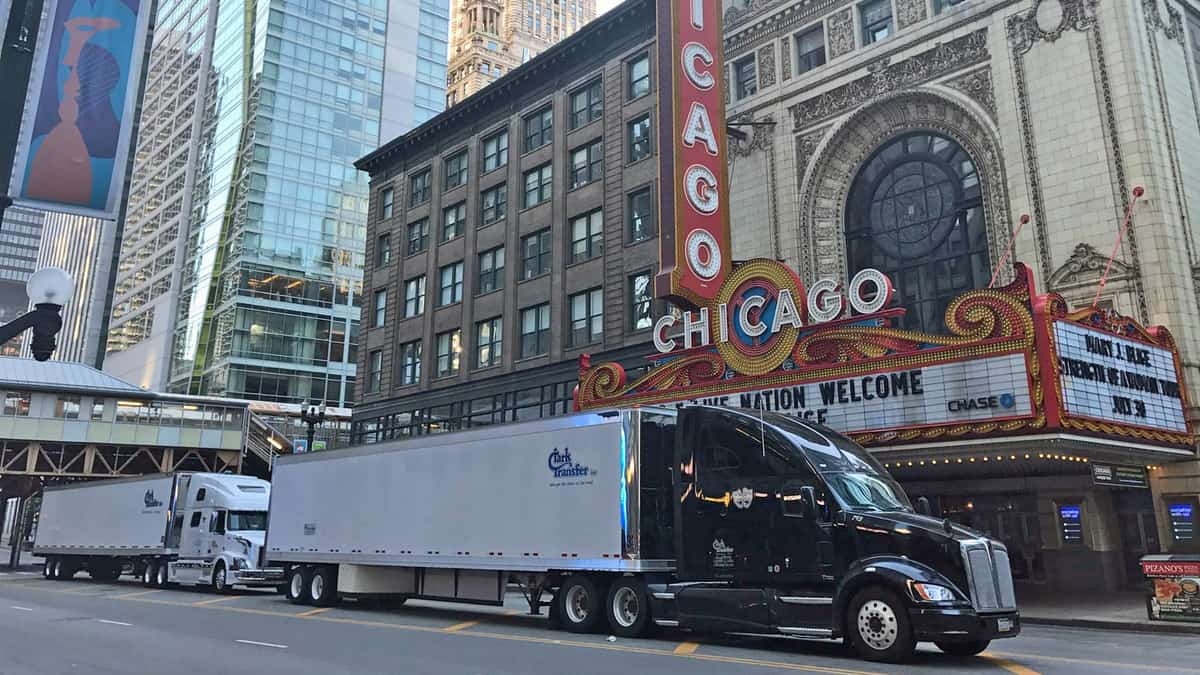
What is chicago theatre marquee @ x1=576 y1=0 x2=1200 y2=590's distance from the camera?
19.1 m

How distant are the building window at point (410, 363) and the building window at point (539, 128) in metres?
11.6

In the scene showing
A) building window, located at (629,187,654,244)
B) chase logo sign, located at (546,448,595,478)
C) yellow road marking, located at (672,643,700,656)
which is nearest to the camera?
yellow road marking, located at (672,643,700,656)

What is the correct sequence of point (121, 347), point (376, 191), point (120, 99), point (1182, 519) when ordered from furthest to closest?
point (121, 347) → point (376, 191) → point (1182, 519) → point (120, 99)

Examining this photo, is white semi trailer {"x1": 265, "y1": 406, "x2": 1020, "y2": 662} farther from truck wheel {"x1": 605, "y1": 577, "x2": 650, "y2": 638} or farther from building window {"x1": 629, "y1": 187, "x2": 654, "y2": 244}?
building window {"x1": 629, "y1": 187, "x2": 654, "y2": 244}

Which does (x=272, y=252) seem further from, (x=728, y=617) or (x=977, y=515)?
(x=728, y=617)

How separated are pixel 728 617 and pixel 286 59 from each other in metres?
80.4

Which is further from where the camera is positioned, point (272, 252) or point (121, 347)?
point (121, 347)

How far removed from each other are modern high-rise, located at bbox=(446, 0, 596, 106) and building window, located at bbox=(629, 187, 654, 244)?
326 ft

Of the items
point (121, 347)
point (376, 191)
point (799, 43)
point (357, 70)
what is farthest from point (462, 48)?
point (799, 43)

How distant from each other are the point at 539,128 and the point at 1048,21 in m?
22.2

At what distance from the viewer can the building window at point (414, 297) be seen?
44775 millimetres

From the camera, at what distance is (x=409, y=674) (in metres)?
10.4

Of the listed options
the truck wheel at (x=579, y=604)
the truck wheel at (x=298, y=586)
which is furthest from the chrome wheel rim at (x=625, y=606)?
the truck wheel at (x=298, y=586)

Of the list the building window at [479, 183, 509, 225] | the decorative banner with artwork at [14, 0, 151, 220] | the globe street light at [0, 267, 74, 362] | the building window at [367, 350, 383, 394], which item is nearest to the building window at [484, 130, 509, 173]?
the building window at [479, 183, 509, 225]
